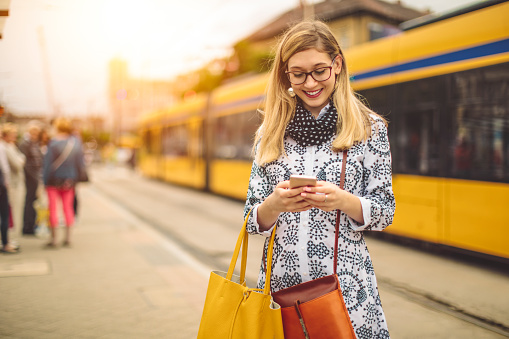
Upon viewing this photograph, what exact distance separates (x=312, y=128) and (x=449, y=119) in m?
5.01

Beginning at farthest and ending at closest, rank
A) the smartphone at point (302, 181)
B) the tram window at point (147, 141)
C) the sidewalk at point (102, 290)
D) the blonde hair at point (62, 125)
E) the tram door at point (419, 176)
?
the tram window at point (147, 141)
the blonde hair at point (62, 125)
the tram door at point (419, 176)
the sidewalk at point (102, 290)
the smartphone at point (302, 181)

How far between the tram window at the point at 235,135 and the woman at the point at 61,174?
16.7ft

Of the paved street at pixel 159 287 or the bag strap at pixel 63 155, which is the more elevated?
the bag strap at pixel 63 155

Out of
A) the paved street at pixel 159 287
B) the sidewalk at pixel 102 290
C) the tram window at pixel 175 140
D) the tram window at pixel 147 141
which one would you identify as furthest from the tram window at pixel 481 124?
the tram window at pixel 147 141

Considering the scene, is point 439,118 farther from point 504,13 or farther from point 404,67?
point 504,13

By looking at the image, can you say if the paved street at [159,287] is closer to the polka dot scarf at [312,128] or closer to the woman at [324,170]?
the woman at [324,170]

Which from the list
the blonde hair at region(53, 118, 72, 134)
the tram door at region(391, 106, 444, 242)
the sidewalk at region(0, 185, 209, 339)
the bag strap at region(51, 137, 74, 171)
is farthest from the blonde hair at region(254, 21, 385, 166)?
the blonde hair at region(53, 118, 72, 134)

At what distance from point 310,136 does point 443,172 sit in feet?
16.5

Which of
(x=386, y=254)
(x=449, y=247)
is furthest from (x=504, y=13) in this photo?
(x=386, y=254)

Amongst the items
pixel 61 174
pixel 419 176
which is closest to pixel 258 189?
pixel 419 176

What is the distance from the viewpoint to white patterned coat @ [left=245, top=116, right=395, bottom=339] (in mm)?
1629

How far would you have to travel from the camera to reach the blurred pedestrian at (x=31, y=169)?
25.2 feet

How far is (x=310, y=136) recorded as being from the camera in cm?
167

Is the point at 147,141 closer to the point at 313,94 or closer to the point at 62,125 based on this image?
the point at 62,125
